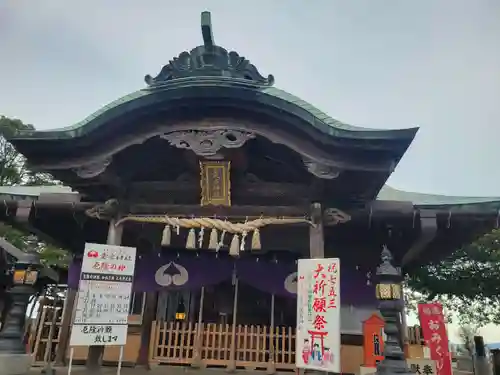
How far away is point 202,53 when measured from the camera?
7.26 meters

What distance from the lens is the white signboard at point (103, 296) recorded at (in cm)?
598

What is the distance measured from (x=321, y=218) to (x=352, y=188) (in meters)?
0.74

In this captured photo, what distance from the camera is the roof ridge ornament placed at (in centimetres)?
702

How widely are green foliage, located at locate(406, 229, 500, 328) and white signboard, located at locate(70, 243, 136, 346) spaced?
48.1 ft

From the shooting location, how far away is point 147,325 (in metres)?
9.39

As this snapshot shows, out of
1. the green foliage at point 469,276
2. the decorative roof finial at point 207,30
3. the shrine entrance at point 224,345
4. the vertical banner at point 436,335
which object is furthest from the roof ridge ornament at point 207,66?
the green foliage at point 469,276

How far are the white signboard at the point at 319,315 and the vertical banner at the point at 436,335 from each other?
3.14 m

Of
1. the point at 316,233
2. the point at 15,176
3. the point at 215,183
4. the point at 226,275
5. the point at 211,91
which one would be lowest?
the point at 226,275

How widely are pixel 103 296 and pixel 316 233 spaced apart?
3531mm

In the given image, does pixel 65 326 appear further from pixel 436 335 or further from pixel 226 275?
pixel 436 335

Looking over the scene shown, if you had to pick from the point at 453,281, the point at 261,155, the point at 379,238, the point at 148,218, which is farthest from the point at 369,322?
the point at 453,281

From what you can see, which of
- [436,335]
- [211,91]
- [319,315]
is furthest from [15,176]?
[436,335]

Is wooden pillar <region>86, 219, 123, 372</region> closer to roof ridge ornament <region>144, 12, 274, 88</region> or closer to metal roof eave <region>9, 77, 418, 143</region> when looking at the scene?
metal roof eave <region>9, 77, 418, 143</region>

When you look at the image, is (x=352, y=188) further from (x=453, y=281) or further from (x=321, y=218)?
(x=453, y=281)
